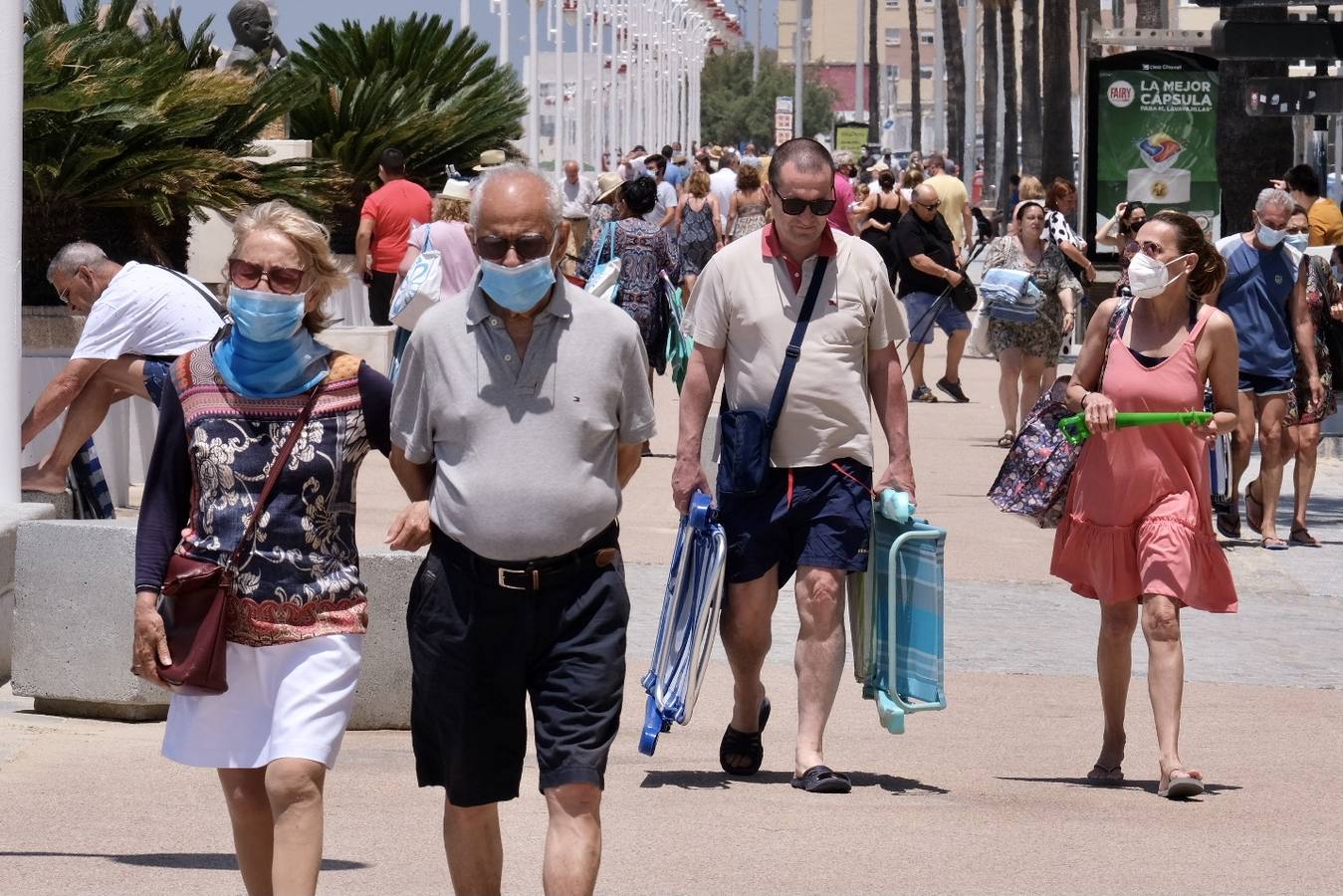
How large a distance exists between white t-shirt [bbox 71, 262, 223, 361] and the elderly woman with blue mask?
158 inches

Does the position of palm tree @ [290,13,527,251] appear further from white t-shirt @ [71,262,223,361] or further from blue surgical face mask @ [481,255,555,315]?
blue surgical face mask @ [481,255,555,315]

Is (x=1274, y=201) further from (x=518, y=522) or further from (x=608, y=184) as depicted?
(x=518, y=522)

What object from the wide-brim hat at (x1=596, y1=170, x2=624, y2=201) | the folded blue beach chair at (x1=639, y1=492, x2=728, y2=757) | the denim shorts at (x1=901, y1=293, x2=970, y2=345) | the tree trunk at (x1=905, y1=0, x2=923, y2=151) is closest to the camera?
the folded blue beach chair at (x1=639, y1=492, x2=728, y2=757)

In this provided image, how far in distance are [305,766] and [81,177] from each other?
30.7 ft

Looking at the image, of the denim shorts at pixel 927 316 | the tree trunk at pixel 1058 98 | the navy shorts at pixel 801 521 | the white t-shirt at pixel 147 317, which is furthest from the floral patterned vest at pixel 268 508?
the tree trunk at pixel 1058 98

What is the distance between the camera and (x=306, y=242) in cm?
470

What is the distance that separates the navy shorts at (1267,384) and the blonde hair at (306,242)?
7687 mm

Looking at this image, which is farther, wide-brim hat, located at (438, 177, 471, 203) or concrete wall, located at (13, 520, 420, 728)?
wide-brim hat, located at (438, 177, 471, 203)

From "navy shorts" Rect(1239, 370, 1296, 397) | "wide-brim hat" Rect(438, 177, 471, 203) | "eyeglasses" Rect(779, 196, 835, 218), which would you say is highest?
"wide-brim hat" Rect(438, 177, 471, 203)

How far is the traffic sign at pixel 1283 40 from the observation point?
11.8 m

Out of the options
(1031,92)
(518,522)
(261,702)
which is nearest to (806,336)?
(518,522)

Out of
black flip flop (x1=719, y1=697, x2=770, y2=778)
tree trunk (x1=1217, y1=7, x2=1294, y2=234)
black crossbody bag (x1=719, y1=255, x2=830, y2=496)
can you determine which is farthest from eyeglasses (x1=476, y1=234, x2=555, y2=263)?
tree trunk (x1=1217, y1=7, x2=1294, y2=234)

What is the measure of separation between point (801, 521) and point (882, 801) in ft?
2.70

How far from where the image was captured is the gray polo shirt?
446cm
